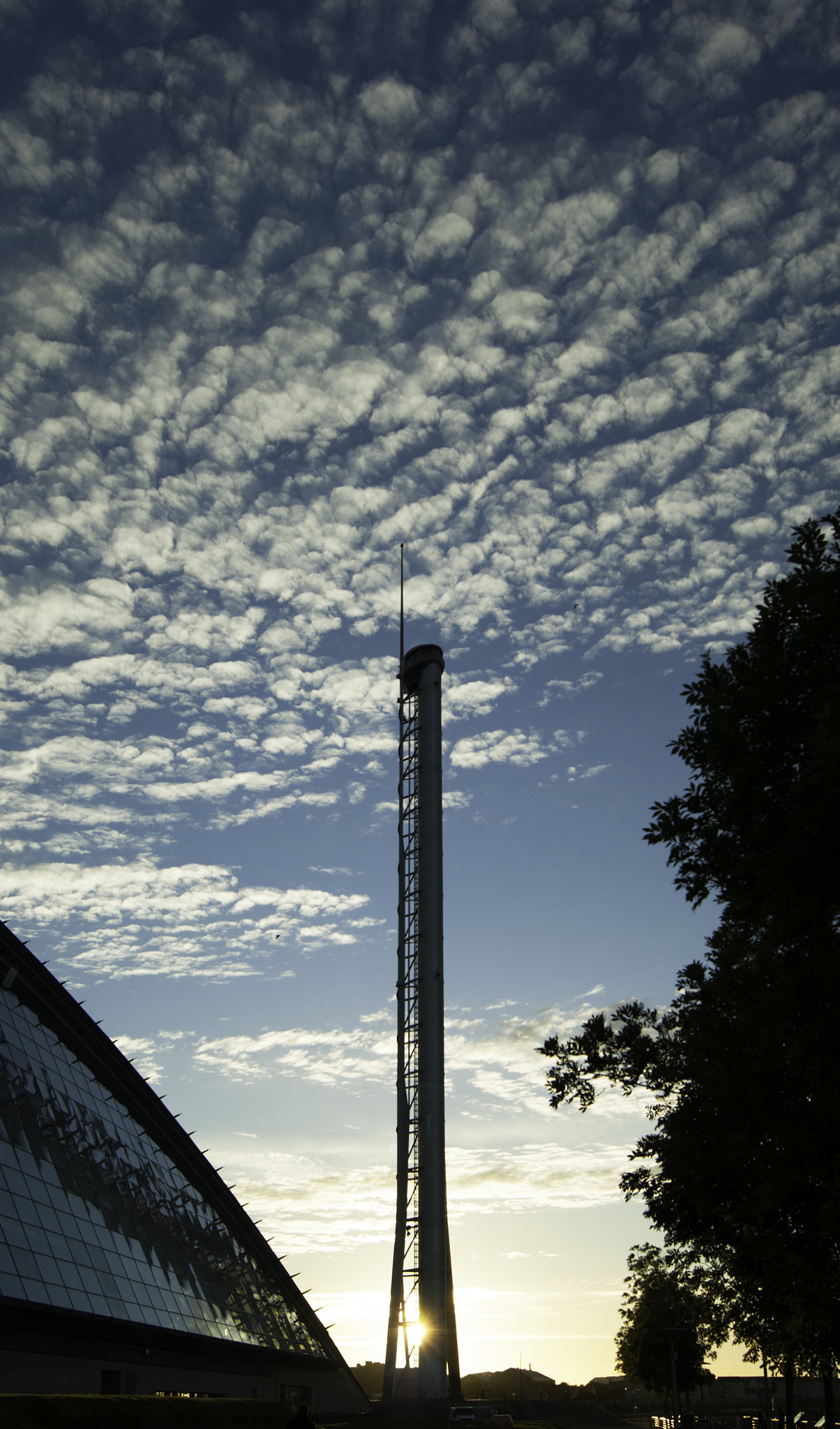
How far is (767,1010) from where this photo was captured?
1758 centimetres

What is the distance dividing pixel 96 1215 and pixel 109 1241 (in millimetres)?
932

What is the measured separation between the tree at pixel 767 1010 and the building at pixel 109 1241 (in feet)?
53.8

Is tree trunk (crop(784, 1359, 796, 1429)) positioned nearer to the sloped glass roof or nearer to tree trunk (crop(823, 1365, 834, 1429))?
tree trunk (crop(823, 1365, 834, 1429))

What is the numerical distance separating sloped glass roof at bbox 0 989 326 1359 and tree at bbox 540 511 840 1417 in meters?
16.5

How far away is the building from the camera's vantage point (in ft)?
94.0

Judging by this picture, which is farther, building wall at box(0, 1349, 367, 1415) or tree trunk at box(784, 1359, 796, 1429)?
tree trunk at box(784, 1359, 796, 1429)

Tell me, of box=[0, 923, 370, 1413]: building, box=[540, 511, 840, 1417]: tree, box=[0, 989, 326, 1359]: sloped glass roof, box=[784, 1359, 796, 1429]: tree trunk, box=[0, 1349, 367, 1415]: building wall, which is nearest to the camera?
box=[540, 511, 840, 1417]: tree

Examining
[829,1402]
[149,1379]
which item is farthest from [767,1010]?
[149,1379]

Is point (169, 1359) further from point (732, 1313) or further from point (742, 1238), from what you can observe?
point (742, 1238)

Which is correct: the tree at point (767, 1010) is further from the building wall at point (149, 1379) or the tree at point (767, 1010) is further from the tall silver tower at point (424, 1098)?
the tall silver tower at point (424, 1098)

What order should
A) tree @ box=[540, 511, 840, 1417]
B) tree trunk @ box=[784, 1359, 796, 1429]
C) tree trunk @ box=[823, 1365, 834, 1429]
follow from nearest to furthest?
tree @ box=[540, 511, 840, 1417]
tree trunk @ box=[823, 1365, 834, 1429]
tree trunk @ box=[784, 1359, 796, 1429]

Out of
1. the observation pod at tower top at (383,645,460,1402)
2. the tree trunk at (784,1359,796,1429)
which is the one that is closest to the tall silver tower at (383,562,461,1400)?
the observation pod at tower top at (383,645,460,1402)

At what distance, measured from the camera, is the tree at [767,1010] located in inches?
617

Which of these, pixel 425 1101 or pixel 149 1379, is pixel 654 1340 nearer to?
pixel 425 1101
